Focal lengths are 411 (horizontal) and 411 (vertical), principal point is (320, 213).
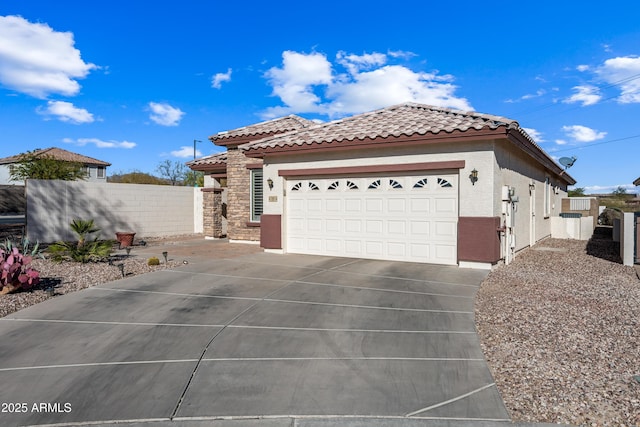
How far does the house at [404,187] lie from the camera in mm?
10258

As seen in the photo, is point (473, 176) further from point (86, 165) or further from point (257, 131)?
point (86, 165)

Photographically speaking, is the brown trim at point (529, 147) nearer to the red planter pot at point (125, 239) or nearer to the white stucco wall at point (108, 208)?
the red planter pot at point (125, 239)

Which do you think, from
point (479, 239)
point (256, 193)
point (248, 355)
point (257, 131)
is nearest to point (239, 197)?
point (256, 193)

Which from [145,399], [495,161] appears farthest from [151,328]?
[495,161]

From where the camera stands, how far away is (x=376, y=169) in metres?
11.6

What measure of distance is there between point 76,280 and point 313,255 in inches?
251

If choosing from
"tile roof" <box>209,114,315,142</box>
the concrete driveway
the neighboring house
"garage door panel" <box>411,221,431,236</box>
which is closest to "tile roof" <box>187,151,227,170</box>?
"tile roof" <box>209,114,315,142</box>

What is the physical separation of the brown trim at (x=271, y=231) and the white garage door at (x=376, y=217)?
301 millimetres

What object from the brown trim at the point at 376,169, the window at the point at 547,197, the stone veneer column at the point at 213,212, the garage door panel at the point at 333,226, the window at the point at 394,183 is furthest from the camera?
the window at the point at 547,197

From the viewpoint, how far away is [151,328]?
591cm

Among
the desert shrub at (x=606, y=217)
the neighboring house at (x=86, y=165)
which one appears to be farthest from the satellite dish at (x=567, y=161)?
the neighboring house at (x=86, y=165)

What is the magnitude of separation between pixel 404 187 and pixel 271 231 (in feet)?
15.4

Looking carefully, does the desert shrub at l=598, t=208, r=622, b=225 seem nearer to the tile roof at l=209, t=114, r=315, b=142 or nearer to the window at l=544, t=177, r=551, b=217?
the window at l=544, t=177, r=551, b=217

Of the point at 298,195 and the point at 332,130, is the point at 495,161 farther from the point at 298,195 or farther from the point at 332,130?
the point at 298,195
